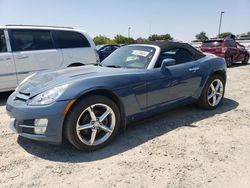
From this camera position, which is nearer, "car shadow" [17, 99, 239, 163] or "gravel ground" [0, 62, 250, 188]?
"gravel ground" [0, 62, 250, 188]

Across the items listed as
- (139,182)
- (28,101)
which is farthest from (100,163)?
(28,101)

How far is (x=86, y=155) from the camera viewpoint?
10.6ft

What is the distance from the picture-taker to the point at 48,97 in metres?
3.06

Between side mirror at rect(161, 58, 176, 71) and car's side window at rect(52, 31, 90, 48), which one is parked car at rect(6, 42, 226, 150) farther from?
car's side window at rect(52, 31, 90, 48)

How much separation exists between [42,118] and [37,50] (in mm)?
3598

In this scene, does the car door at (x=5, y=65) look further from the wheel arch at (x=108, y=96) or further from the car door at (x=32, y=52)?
the wheel arch at (x=108, y=96)

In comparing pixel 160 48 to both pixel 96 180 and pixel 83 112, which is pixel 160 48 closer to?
pixel 83 112

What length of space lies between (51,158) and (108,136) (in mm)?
775

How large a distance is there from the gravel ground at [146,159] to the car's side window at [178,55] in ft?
3.53

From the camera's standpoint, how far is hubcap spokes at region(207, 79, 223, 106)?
16.5 ft

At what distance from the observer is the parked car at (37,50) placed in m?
5.75

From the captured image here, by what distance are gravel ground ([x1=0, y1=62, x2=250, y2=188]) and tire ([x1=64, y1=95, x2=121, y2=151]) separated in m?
0.15

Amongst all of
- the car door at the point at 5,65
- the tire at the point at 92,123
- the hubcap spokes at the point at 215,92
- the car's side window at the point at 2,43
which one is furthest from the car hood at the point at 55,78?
the car's side window at the point at 2,43

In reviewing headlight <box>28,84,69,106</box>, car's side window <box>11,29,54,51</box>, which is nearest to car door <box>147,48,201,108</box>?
headlight <box>28,84,69,106</box>
